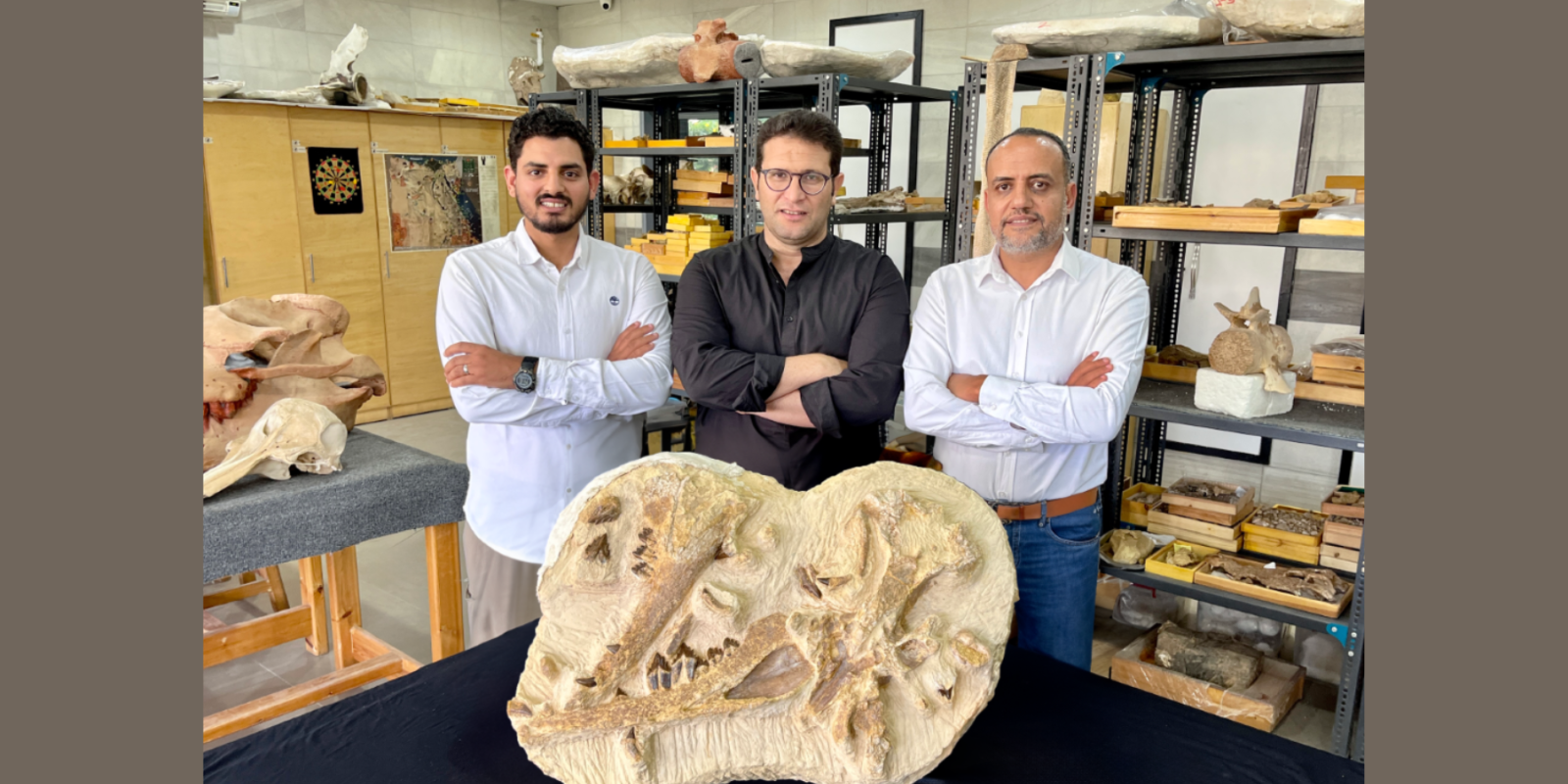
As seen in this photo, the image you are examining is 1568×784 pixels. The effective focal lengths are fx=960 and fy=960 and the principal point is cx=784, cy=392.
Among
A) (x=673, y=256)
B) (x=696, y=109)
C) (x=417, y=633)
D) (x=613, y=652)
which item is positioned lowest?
(x=417, y=633)

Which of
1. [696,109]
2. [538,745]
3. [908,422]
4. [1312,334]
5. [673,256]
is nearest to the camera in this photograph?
[538,745]

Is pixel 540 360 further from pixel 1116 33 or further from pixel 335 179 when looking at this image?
pixel 335 179

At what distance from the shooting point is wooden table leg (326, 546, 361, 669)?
369 centimetres

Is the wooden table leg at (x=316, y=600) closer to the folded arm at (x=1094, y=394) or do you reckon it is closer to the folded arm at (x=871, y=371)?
the folded arm at (x=871, y=371)

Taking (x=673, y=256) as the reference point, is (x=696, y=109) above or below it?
above

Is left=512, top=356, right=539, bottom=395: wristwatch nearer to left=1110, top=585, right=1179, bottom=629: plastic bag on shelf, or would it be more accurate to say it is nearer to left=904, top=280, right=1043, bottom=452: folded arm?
left=904, top=280, right=1043, bottom=452: folded arm

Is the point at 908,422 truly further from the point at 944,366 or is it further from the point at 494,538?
the point at 494,538

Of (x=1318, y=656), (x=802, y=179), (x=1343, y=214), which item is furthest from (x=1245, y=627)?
(x=802, y=179)

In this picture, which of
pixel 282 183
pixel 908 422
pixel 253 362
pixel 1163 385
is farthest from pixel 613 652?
pixel 282 183

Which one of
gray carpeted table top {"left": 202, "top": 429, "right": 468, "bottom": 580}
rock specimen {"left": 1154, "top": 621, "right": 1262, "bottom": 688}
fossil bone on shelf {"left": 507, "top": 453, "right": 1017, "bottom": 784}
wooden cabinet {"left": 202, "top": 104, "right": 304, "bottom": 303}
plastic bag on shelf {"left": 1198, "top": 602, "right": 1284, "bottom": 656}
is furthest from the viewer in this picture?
wooden cabinet {"left": 202, "top": 104, "right": 304, "bottom": 303}

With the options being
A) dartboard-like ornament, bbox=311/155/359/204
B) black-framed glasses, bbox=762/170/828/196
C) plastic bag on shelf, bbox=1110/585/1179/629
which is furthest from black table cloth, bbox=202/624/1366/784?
dartboard-like ornament, bbox=311/155/359/204

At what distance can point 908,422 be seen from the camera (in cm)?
239

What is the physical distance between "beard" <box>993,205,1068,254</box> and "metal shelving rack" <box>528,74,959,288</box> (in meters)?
2.04

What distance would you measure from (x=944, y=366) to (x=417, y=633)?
2.85m
